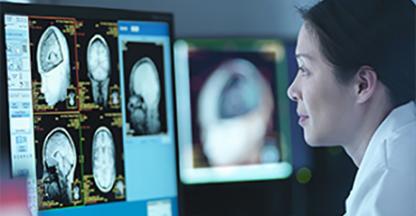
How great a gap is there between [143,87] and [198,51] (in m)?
0.84

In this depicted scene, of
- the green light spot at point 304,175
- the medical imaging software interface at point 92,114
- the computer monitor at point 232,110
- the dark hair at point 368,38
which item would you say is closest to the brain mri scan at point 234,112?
the computer monitor at point 232,110

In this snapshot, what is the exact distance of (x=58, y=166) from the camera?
42.3 inches

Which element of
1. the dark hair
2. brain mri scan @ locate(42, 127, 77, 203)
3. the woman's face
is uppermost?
the dark hair

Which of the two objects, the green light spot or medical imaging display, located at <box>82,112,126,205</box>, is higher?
medical imaging display, located at <box>82,112,126,205</box>

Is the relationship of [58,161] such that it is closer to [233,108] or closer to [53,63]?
[53,63]

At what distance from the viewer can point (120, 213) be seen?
1136 mm

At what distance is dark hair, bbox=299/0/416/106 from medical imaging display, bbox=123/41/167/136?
24 cm

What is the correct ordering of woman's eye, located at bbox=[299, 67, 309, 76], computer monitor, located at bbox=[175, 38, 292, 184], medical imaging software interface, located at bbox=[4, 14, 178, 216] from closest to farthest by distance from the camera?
medical imaging software interface, located at bbox=[4, 14, 178, 216], woman's eye, located at bbox=[299, 67, 309, 76], computer monitor, located at bbox=[175, 38, 292, 184]

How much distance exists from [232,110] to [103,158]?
994 millimetres

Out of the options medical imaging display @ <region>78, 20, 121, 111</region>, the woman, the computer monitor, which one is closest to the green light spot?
the computer monitor

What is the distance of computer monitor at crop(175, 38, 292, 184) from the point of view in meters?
2.02

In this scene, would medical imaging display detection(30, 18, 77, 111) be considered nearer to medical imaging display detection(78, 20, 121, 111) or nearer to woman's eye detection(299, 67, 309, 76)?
medical imaging display detection(78, 20, 121, 111)

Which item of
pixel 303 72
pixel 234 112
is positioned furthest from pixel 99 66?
pixel 234 112

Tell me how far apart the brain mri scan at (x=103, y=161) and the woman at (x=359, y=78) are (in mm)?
283
